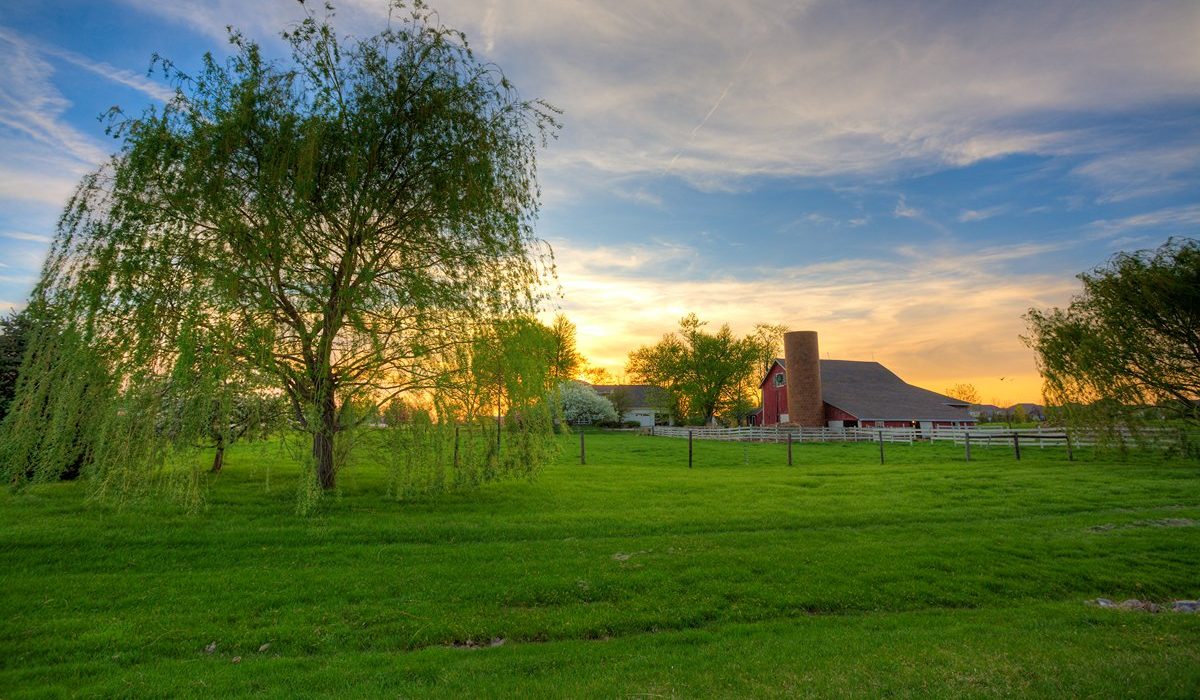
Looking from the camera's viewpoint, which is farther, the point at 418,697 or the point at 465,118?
the point at 465,118

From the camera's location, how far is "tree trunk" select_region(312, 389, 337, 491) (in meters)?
13.9

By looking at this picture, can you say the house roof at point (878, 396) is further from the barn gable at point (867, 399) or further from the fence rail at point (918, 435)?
the fence rail at point (918, 435)

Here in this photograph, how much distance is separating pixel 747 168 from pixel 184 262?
18997 mm

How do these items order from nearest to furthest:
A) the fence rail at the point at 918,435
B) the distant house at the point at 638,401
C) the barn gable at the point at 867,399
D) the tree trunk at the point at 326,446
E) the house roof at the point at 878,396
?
the tree trunk at the point at 326,446, the fence rail at the point at 918,435, the barn gable at the point at 867,399, the house roof at the point at 878,396, the distant house at the point at 638,401

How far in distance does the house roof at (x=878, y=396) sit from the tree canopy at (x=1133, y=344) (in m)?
32.7

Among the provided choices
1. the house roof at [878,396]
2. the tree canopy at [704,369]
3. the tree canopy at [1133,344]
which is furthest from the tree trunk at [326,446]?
the tree canopy at [704,369]

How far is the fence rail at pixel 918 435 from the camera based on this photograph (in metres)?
23.1

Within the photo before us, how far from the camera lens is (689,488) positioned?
1873 centimetres

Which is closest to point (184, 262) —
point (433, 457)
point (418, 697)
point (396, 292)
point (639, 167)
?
point (396, 292)

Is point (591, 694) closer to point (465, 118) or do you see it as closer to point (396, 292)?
point (396, 292)

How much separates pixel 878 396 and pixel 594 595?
50.2 m

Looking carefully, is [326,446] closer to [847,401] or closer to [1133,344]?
[1133,344]

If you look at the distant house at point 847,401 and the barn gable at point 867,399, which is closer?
the distant house at point 847,401

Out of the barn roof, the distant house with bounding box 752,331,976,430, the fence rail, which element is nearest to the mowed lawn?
the fence rail
